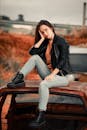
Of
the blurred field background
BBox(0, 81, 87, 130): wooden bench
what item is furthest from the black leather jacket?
the blurred field background

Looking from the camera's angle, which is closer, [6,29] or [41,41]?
[41,41]

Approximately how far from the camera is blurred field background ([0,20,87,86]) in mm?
4898

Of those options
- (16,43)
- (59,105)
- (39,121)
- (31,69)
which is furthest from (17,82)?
(16,43)

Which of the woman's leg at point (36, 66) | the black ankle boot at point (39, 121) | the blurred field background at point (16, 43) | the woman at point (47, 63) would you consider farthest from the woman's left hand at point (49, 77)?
the blurred field background at point (16, 43)

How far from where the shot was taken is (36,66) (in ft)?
9.21

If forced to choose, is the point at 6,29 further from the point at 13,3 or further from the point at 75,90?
the point at 75,90

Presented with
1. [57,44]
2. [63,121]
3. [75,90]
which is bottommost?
[63,121]

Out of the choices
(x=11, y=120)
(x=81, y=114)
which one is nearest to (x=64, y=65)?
(x=81, y=114)

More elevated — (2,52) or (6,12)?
(6,12)

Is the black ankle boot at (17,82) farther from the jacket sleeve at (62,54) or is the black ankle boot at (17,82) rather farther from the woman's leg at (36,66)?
the jacket sleeve at (62,54)

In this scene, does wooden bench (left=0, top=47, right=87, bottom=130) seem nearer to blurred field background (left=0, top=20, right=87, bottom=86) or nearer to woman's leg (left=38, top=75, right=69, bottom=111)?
woman's leg (left=38, top=75, right=69, bottom=111)

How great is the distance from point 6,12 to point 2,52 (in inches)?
19.0

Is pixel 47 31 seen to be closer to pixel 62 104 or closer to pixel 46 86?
pixel 46 86

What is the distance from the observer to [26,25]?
4941 mm
